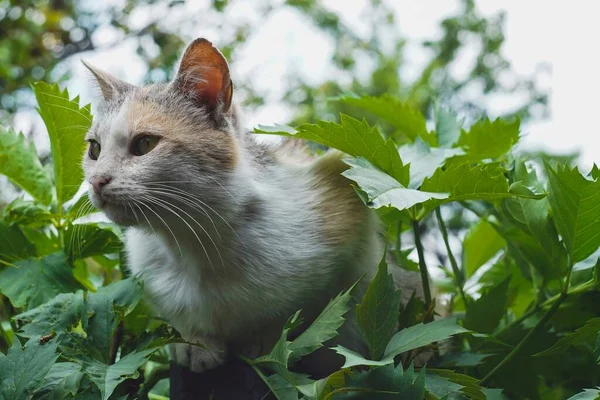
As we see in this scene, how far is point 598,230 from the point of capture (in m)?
0.69

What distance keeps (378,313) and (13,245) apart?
0.50m

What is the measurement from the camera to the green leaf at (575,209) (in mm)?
676

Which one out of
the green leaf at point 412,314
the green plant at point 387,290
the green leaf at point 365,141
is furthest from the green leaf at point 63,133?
the green leaf at point 412,314

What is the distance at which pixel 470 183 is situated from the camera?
0.66m

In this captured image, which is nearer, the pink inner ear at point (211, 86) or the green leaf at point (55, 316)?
the green leaf at point (55, 316)

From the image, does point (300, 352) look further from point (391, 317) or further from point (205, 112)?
point (205, 112)

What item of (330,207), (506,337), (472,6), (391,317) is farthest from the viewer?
(472,6)

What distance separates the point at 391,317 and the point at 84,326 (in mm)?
333

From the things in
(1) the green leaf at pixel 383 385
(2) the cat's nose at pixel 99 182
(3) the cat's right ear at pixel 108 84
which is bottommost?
(1) the green leaf at pixel 383 385

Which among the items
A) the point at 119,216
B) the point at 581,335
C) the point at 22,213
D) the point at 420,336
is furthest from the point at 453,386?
the point at 22,213

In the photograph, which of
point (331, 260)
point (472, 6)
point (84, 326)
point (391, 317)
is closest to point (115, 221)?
point (84, 326)

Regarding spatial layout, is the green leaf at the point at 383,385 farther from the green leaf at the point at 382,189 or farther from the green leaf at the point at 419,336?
the green leaf at the point at 382,189

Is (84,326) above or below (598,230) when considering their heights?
below

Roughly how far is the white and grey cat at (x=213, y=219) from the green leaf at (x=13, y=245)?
104 millimetres
